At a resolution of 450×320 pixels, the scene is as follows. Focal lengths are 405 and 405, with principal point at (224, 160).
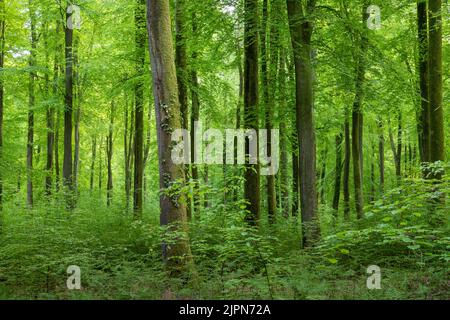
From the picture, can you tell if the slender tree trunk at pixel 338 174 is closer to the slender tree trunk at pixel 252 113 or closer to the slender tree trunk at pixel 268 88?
the slender tree trunk at pixel 268 88

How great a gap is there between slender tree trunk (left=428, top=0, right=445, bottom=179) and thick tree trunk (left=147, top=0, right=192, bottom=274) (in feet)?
24.8

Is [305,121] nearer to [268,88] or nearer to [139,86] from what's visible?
[268,88]

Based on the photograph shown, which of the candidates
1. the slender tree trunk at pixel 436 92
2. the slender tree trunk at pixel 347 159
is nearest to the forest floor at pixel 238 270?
the slender tree trunk at pixel 436 92

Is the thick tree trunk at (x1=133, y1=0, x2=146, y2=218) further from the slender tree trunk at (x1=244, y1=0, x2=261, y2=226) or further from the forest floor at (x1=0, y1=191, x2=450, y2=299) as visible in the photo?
the forest floor at (x1=0, y1=191, x2=450, y2=299)

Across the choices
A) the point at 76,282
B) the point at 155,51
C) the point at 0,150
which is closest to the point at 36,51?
the point at 0,150

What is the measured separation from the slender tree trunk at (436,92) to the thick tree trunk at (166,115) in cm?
→ 755

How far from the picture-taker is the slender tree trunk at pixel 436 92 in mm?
11250

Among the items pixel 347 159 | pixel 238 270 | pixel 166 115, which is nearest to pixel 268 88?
pixel 166 115

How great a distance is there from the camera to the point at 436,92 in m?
11.4

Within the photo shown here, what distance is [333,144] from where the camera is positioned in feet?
83.4

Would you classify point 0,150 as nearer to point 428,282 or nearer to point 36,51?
point 36,51

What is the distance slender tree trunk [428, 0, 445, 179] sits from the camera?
11250 mm

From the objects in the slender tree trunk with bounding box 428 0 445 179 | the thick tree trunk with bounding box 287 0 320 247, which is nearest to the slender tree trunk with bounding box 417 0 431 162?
the slender tree trunk with bounding box 428 0 445 179

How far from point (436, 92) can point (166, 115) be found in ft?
26.6
